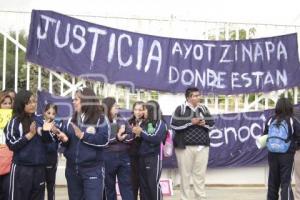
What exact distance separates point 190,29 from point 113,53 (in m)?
1.43

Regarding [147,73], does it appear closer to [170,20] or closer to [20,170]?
[170,20]

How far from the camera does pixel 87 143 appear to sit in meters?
4.92

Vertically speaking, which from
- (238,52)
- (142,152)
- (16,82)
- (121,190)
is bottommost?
(121,190)

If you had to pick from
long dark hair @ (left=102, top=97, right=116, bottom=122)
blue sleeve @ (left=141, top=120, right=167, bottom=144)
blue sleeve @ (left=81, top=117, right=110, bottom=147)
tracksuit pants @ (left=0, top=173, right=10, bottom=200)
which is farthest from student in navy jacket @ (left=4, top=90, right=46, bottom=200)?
blue sleeve @ (left=141, top=120, right=167, bottom=144)

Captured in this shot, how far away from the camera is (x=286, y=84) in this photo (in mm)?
9109

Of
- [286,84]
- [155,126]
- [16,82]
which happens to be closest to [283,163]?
[155,126]

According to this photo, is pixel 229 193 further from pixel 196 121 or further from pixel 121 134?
pixel 121 134

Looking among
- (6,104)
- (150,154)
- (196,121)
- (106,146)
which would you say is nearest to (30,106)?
(106,146)

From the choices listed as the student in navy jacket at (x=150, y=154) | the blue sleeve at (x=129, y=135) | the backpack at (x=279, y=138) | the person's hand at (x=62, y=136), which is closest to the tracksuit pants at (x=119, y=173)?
the blue sleeve at (x=129, y=135)

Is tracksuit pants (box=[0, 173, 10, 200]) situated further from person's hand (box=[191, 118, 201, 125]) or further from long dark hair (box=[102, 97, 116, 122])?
person's hand (box=[191, 118, 201, 125])

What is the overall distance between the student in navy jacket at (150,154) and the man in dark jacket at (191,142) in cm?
65

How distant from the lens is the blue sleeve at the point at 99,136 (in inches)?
192

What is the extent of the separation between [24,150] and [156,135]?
2.06 m

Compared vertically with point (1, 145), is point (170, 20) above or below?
above
